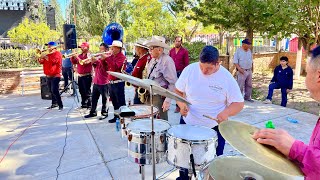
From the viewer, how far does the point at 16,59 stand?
10.7 meters

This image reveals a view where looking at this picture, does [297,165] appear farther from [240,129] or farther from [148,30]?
[148,30]

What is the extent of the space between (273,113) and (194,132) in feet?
14.8

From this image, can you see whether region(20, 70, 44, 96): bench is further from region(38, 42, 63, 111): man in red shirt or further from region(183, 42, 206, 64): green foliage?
region(183, 42, 206, 64): green foliage

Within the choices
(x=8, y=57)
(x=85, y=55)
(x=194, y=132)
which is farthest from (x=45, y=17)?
(x=194, y=132)

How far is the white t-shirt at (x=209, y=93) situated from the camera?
9.25 ft

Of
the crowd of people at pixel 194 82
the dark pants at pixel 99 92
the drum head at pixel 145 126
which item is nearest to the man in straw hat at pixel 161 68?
the crowd of people at pixel 194 82

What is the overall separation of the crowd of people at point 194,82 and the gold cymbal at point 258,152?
29 mm

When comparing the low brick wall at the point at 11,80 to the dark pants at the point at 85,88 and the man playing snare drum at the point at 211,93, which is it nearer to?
the dark pants at the point at 85,88

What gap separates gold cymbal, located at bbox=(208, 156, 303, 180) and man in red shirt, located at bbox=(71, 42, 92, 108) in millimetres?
5177

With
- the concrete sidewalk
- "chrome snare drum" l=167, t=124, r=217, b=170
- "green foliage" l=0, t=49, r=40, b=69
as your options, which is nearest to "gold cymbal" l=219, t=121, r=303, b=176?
"chrome snare drum" l=167, t=124, r=217, b=170

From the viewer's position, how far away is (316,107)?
24.1 feet

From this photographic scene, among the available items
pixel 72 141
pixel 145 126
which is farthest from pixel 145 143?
pixel 72 141

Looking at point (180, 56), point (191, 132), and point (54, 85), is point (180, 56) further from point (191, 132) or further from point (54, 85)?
point (191, 132)

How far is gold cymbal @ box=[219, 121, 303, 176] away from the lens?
1093 millimetres
